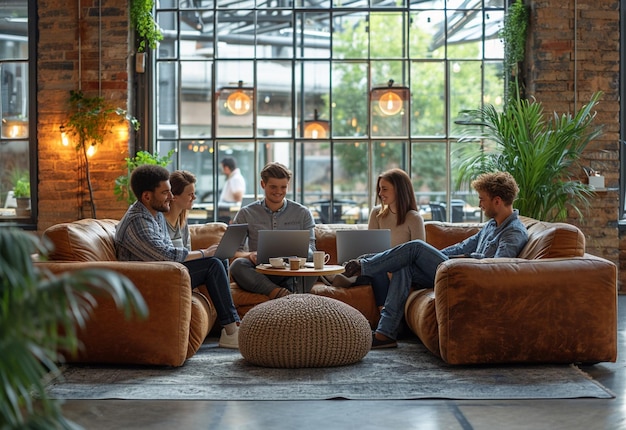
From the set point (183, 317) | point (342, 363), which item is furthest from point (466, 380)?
point (183, 317)

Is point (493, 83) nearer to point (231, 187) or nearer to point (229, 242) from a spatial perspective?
point (231, 187)

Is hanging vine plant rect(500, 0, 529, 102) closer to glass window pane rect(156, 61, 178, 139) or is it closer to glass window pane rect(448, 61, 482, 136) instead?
glass window pane rect(448, 61, 482, 136)

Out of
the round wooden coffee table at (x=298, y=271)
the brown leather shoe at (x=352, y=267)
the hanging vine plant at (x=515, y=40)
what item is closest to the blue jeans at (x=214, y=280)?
the round wooden coffee table at (x=298, y=271)

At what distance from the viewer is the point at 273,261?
5.63 meters

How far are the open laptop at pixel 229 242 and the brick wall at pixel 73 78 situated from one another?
2.86 meters

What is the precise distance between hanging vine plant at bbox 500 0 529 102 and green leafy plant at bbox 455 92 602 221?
569 millimetres

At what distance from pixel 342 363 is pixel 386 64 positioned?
455 centimetres

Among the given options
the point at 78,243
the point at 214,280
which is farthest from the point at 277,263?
the point at 78,243

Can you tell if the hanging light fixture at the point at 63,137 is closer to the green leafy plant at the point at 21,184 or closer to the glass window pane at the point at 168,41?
the green leafy plant at the point at 21,184

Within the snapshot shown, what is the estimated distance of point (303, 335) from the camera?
4.73 m

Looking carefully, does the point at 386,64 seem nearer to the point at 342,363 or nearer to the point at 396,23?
the point at 396,23

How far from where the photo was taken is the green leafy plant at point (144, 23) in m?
8.27

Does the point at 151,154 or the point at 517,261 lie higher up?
the point at 151,154

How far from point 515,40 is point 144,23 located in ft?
11.4
